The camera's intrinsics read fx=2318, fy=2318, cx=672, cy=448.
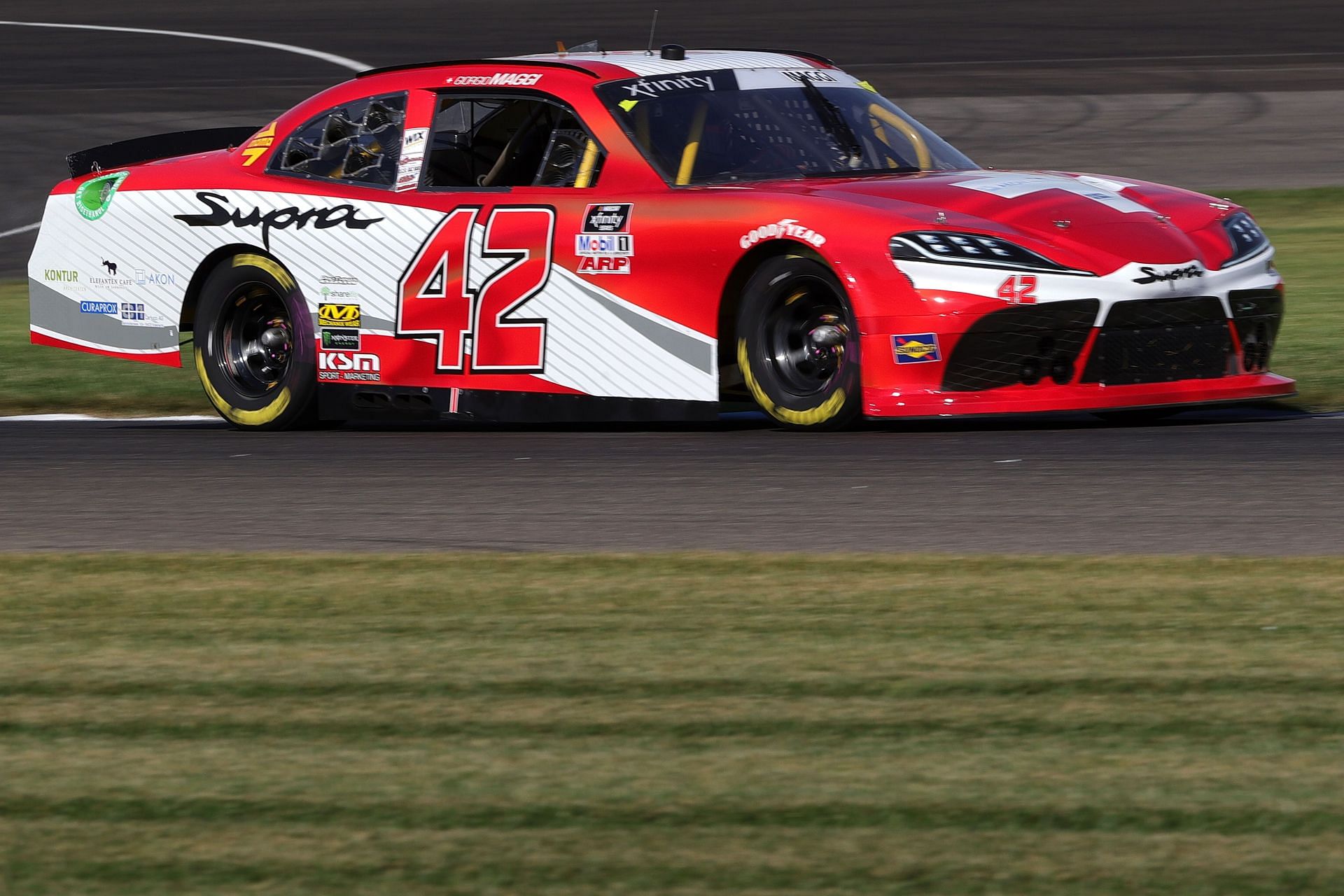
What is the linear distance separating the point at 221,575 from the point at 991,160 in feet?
49.4

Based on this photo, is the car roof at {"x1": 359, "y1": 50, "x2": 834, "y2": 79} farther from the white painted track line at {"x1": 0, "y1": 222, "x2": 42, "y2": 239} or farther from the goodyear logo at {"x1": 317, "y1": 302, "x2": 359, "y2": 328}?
the white painted track line at {"x1": 0, "y1": 222, "x2": 42, "y2": 239}

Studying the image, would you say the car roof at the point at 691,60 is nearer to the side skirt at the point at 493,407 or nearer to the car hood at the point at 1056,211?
the car hood at the point at 1056,211

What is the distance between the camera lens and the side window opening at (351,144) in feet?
→ 31.2

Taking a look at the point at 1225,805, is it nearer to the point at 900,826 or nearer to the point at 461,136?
the point at 900,826

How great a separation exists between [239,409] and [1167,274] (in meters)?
3.98

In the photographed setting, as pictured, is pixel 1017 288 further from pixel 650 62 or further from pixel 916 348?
pixel 650 62

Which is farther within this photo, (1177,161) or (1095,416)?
(1177,161)

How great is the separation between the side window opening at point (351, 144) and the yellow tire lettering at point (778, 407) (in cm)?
184

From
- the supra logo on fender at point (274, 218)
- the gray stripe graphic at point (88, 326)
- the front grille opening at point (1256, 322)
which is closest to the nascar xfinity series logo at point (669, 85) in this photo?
the supra logo on fender at point (274, 218)

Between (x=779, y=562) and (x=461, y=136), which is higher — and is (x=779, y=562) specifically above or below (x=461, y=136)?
below

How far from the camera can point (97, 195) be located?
10227 millimetres

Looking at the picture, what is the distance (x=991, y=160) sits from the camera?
20406mm

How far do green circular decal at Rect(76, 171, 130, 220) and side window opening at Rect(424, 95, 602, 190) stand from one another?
169 cm

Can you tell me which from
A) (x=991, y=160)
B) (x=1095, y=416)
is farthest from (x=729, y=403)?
(x=991, y=160)
